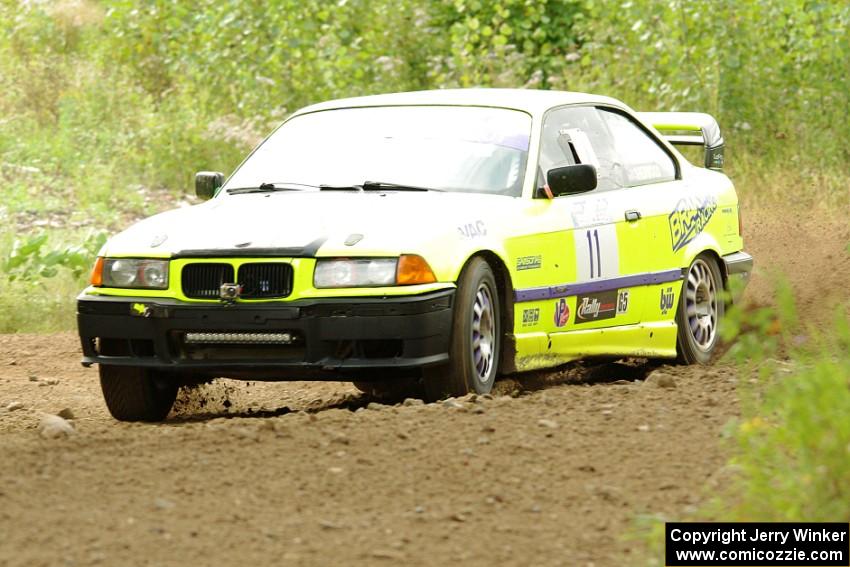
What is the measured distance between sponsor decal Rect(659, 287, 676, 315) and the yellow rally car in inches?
0.5

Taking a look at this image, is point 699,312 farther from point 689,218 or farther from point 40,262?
point 40,262

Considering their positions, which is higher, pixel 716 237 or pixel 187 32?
pixel 187 32

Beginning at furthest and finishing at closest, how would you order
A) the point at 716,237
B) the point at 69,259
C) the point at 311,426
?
the point at 69,259, the point at 716,237, the point at 311,426

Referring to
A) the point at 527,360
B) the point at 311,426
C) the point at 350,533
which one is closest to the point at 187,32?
the point at 527,360

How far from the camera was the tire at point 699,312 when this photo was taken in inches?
374

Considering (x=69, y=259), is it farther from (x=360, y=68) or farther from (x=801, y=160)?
(x=801, y=160)

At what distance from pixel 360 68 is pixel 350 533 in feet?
43.5

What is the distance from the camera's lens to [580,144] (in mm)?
9023

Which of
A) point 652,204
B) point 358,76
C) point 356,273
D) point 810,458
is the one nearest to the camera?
point 810,458

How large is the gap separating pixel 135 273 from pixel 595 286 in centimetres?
246

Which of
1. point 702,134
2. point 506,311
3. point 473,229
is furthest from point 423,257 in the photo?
point 702,134

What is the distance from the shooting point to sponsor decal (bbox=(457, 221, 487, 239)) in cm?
755

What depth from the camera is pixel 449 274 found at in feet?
24.2

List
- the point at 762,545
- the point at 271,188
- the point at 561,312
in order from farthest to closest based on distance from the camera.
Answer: the point at 271,188 → the point at 561,312 → the point at 762,545
